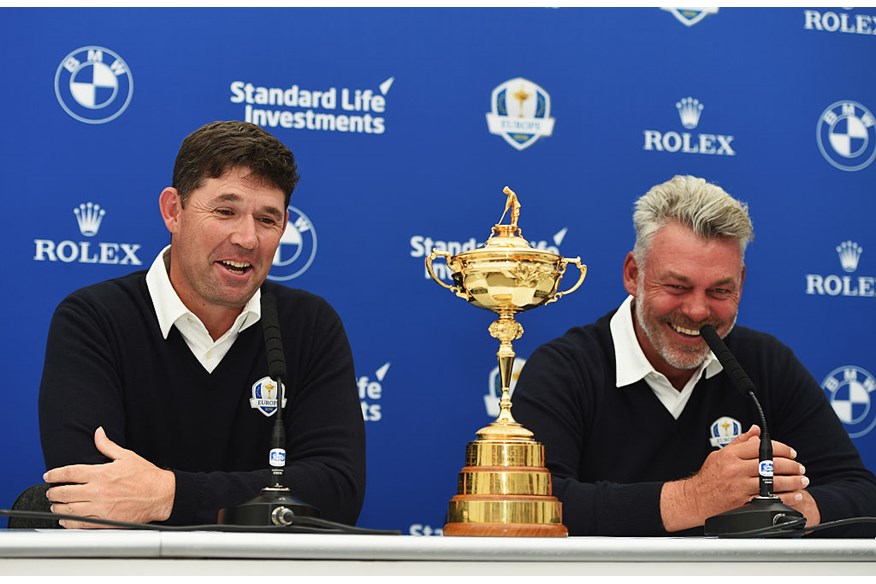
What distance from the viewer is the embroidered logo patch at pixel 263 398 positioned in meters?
2.42

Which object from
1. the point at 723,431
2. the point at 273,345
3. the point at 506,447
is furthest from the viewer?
the point at 723,431

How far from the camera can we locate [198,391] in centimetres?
239

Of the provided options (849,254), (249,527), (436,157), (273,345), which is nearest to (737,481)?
(273,345)

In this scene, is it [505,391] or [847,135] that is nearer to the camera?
[505,391]

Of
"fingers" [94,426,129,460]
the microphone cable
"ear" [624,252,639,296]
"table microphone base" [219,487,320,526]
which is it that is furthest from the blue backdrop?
the microphone cable

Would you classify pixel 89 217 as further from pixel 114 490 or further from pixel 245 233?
pixel 114 490

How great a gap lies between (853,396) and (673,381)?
3.20 feet

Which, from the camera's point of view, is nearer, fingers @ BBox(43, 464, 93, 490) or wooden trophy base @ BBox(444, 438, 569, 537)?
wooden trophy base @ BBox(444, 438, 569, 537)

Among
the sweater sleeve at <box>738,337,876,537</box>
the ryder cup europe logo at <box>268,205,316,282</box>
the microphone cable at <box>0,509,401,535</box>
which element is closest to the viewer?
the microphone cable at <box>0,509,401,535</box>

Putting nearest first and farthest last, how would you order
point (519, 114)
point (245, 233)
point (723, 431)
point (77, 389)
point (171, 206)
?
point (77, 389) < point (245, 233) < point (171, 206) < point (723, 431) < point (519, 114)

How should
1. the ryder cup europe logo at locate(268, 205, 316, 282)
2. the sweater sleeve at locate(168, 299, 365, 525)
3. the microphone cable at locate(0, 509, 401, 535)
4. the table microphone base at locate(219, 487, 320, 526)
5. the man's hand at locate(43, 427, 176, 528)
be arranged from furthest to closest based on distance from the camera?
the ryder cup europe logo at locate(268, 205, 316, 282), the sweater sleeve at locate(168, 299, 365, 525), the man's hand at locate(43, 427, 176, 528), the table microphone base at locate(219, 487, 320, 526), the microphone cable at locate(0, 509, 401, 535)

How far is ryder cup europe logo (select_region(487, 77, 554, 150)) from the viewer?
3223 millimetres

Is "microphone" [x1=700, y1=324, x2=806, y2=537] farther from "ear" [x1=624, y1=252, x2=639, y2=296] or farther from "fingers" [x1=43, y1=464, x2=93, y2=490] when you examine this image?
"fingers" [x1=43, y1=464, x2=93, y2=490]

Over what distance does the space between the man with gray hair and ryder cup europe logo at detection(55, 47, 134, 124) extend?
1324 mm
